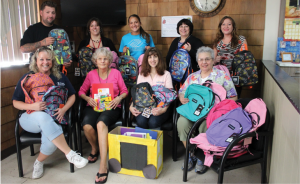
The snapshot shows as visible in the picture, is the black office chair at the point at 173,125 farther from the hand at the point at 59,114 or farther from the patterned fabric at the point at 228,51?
the patterned fabric at the point at 228,51

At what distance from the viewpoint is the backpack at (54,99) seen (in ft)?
7.79

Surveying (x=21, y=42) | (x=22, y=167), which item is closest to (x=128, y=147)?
(x=22, y=167)

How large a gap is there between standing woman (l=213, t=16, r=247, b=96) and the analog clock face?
1.52ft

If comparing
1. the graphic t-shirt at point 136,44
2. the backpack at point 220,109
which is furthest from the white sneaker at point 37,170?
the graphic t-shirt at point 136,44

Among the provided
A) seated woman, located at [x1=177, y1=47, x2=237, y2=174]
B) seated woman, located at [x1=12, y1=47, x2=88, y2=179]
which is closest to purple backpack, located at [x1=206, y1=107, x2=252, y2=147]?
seated woman, located at [x1=177, y1=47, x2=237, y2=174]

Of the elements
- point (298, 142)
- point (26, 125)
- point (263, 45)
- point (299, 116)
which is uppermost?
point (263, 45)

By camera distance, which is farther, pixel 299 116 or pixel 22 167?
pixel 22 167

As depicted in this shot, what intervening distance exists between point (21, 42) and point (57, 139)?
1.41 metres

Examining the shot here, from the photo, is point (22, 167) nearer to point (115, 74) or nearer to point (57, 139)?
point (57, 139)

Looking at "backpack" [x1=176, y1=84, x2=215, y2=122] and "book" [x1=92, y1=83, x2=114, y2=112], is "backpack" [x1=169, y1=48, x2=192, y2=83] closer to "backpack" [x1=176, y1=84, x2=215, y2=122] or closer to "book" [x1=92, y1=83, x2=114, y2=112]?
"backpack" [x1=176, y1=84, x2=215, y2=122]

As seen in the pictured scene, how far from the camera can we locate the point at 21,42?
2.95 meters

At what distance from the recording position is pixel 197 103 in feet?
7.85

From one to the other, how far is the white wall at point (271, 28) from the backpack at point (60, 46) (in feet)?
8.99

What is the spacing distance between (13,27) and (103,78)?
133 cm
